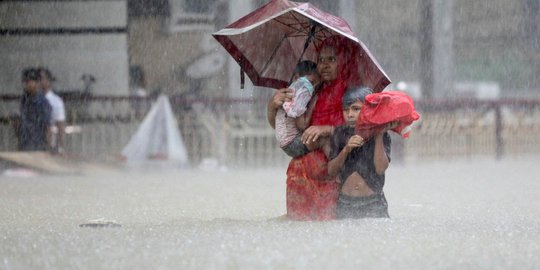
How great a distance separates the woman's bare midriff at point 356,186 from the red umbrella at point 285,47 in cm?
64

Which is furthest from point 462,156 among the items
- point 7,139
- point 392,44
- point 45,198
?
point 45,198

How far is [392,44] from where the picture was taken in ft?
69.2

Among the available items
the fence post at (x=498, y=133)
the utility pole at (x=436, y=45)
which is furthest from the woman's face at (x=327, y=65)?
the utility pole at (x=436, y=45)

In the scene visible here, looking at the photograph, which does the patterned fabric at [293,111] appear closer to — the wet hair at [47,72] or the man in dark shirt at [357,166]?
the man in dark shirt at [357,166]

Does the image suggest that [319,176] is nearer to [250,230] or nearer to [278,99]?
[278,99]

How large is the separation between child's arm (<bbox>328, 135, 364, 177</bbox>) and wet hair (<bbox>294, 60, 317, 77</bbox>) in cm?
62

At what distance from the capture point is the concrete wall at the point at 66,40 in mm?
16297

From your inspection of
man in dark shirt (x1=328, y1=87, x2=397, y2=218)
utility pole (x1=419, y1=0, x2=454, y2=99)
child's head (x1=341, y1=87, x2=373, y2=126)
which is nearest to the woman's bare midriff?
man in dark shirt (x1=328, y1=87, x2=397, y2=218)

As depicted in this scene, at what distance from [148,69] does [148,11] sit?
0.88m

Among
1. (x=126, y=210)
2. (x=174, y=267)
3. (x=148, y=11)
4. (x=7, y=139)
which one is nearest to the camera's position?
(x=174, y=267)

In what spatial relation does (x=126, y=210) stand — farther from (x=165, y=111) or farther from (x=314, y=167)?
(x=165, y=111)

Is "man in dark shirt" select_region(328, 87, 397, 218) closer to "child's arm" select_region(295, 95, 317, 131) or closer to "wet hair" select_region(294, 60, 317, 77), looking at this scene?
"child's arm" select_region(295, 95, 317, 131)

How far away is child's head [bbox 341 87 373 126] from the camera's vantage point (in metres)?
6.85

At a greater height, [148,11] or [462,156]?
[148,11]
